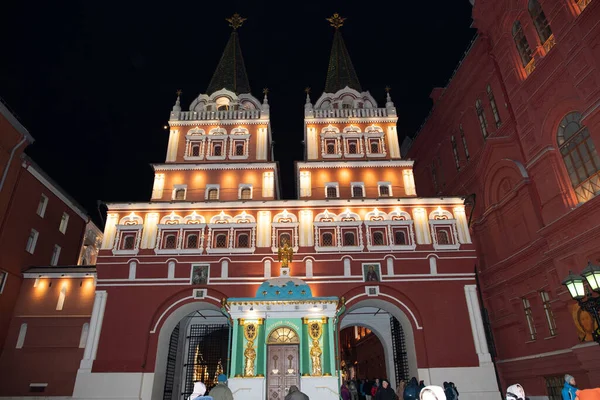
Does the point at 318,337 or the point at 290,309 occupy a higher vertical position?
the point at 290,309

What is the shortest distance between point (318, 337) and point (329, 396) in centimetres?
251

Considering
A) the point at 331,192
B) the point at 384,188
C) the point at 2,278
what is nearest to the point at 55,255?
the point at 2,278

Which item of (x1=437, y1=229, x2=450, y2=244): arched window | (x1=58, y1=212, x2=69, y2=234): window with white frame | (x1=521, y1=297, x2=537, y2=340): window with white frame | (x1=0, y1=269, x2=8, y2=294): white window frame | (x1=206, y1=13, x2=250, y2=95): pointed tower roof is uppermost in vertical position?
(x1=206, y1=13, x2=250, y2=95): pointed tower roof

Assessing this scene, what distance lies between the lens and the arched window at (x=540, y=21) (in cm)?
1991

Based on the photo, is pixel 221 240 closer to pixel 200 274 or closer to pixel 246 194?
pixel 200 274

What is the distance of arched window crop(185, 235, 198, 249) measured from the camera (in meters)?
24.1

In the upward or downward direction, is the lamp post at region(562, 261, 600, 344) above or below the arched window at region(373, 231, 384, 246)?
below

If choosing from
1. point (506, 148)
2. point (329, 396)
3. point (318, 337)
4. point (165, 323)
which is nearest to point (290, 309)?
point (318, 337)

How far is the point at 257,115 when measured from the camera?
1167 inches

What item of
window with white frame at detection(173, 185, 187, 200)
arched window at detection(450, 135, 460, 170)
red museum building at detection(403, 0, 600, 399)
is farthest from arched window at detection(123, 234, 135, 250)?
arched window at detection(450, 135, 460, 170)

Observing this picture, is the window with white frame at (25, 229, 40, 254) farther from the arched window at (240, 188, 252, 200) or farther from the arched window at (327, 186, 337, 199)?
the arched window at (327, 186, 337, 199)

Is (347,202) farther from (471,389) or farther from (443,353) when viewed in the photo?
(471,389)

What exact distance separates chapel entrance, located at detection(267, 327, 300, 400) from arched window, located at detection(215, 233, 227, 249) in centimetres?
606

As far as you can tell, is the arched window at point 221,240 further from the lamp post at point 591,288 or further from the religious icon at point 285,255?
the lamp post at point 591,288
